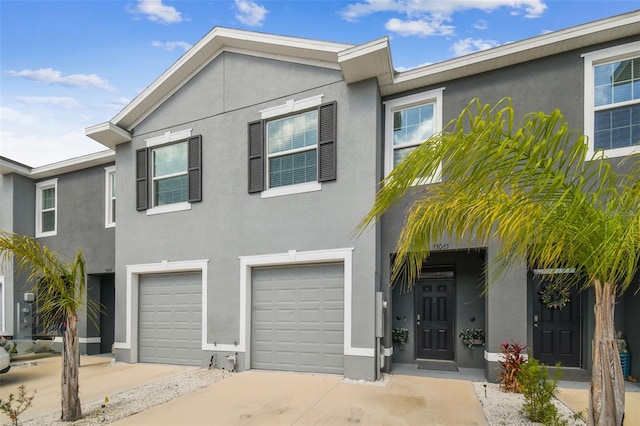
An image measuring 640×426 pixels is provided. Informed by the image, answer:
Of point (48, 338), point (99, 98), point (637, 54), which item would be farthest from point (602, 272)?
point (48, 338)

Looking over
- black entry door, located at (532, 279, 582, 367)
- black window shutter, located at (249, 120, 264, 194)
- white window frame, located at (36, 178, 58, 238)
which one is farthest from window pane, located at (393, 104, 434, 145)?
white window frame, located at (36, 178, 58, 238)

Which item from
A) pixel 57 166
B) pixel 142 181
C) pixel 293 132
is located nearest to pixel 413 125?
pixel 293 132

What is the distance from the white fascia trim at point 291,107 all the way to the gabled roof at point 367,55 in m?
0.77

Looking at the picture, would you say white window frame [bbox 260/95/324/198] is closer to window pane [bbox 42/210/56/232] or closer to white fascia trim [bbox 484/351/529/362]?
white fascia trim [bbox 484/351/529/362]

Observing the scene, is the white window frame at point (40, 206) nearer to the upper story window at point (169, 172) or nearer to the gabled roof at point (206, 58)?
the gabled roof at point (206, 58)

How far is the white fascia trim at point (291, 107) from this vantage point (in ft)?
25.8

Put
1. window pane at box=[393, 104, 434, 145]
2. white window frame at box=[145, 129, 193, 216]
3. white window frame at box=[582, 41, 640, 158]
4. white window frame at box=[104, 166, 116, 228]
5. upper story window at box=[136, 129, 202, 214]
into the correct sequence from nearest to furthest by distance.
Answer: white window frame at box=[582, 41, 640, 158] → window pane at box=[393, 104, 434, 145] → upper story window at box=[136, 129, 202, 214] → white window frame at box=[145, 129, 193, 216] → white window frame at box=[104, 166, 116, 228]

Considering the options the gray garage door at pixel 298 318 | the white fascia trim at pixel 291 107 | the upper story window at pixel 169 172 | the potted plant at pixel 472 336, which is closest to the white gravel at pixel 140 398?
the gray garage door at pixel 298 318

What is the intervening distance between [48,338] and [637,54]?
1664 cm

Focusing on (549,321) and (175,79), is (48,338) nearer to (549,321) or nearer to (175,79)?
(175,79)

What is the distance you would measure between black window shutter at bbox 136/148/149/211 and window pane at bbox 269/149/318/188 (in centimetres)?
375

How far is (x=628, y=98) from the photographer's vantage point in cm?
630

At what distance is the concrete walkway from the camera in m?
5.09

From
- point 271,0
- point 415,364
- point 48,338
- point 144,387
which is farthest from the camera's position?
point 48,338
